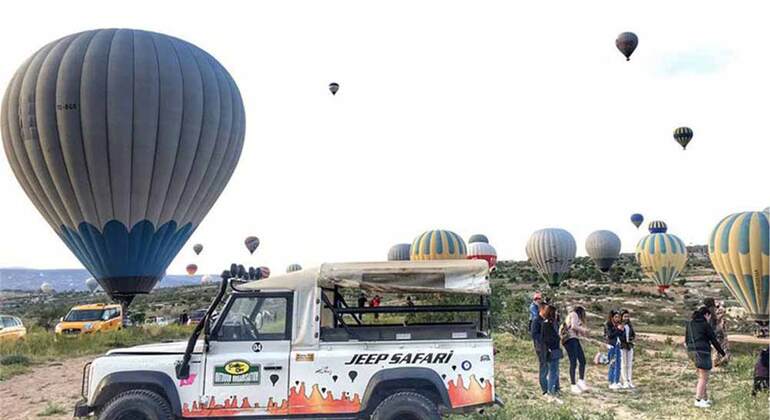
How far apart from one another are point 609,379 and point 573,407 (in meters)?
2.96

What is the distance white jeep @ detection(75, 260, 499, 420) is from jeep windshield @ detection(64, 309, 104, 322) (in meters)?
20.6

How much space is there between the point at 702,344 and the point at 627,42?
34760 mm

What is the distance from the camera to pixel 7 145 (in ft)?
81.8

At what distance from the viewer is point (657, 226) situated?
251ft

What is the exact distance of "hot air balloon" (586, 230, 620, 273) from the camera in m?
68.5

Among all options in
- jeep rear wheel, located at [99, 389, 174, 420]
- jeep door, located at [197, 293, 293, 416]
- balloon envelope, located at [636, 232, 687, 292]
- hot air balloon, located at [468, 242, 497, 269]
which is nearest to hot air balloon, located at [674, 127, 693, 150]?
balloon envelope, located at [636, 232, 687, 292]

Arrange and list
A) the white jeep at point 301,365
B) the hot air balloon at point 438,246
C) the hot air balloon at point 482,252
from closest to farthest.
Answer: the white jeep at point 301,365
the hot air balloon at point 438,246
the hot air balloon at point 482,252

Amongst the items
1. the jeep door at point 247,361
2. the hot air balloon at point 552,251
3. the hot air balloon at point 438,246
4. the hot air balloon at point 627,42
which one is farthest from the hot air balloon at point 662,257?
the jeep door at point 247,361

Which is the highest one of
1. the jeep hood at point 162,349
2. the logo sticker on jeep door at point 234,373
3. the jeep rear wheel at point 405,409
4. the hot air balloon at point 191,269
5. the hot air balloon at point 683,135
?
the hot air balloon at point 683,135

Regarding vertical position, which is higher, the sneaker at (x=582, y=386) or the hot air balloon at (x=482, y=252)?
the hot air balloon at (x=482, y=252)

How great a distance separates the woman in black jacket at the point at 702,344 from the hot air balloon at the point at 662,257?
46.5 m

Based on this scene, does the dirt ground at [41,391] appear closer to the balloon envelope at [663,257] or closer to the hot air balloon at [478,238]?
the balloon envelope at [663,257]

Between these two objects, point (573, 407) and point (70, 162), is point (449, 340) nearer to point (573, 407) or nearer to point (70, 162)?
point (573, 407)

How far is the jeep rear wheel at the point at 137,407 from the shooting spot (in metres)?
7.68
